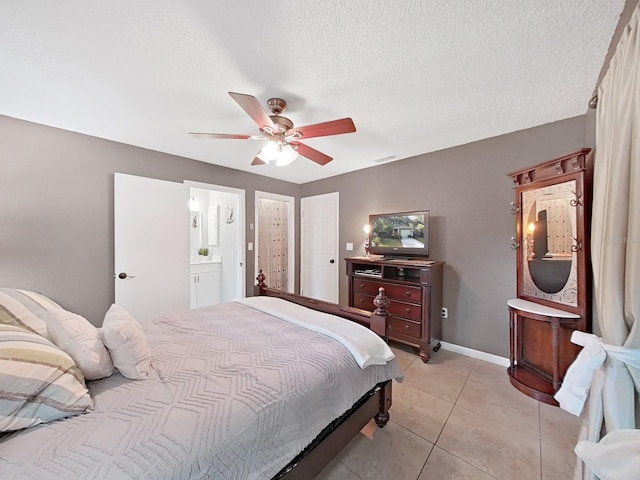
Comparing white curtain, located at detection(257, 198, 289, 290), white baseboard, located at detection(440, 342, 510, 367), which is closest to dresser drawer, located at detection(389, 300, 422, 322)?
white baseboard, located at detection(440, 342, 510, 367)

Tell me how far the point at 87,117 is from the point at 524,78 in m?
3.53

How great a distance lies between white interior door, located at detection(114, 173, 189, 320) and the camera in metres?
2.70

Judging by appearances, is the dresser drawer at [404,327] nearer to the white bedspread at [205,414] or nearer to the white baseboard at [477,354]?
the white baseboard at [477,354]

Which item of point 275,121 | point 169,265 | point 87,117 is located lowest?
point 169,265

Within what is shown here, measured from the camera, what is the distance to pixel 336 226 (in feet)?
13.7

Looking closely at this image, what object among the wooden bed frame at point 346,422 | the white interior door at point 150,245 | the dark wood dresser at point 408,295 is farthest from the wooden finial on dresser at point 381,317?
the white interior door at point 150,245

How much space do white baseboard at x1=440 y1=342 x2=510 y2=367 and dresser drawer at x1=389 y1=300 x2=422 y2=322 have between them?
64 centimetres

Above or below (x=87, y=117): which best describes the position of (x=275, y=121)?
below

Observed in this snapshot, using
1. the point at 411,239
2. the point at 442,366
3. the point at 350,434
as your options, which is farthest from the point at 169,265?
the point at 442,366

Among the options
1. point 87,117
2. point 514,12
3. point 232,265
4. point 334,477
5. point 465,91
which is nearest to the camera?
point 514,12

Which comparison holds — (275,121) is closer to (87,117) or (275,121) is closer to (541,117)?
(87,117)

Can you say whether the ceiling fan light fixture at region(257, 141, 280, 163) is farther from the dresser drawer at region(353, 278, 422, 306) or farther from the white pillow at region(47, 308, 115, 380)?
the dresser drawer at region(353, 278, 422, 306)

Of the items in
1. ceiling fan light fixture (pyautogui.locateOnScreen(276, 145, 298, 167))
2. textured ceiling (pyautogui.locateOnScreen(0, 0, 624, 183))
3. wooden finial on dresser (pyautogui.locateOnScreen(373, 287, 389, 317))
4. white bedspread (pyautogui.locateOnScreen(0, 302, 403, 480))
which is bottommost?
white bedspread (pyautogui.locateOnScreen(0, 302, 403, 480))

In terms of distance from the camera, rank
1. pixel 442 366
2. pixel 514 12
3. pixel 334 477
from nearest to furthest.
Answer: pixel 514 12 < pixel 334 477 < pixel 442 366
